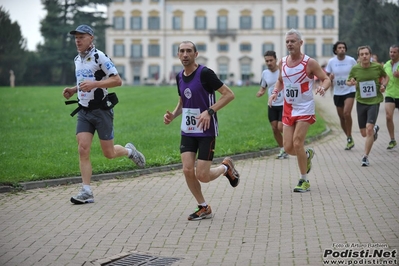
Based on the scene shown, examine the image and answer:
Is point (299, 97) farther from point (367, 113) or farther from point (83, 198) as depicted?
point (367, 113)

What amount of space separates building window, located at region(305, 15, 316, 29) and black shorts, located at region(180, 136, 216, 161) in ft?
359

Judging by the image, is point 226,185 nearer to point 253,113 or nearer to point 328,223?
point 328,223

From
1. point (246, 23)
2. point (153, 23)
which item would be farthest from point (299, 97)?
point (153, 23)

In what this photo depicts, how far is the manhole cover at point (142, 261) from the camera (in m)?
7.55

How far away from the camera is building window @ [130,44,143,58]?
394 ft

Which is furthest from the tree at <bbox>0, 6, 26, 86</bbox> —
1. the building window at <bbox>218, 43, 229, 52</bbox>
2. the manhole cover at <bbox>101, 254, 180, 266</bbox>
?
the manhole cover at <bbox>101, 254, 180, 266</bbox>

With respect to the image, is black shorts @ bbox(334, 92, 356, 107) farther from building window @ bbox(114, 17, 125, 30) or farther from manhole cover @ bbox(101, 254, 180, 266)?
building window @ bbox(114, 17, 125, 30)

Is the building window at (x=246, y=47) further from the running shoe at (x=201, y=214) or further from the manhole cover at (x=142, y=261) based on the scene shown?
the manhole cover at (x=142, y=261)

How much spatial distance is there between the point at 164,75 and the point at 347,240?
368 ft

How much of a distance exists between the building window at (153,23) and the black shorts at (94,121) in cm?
10949

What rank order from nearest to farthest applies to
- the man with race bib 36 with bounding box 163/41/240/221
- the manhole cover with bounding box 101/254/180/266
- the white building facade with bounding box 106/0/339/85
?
the manhole cover with bounding box 101/254/180/266
the man with race bib 36 with bounding box 163/41/240/221
the white building facade with bounding box 106/0/339/85

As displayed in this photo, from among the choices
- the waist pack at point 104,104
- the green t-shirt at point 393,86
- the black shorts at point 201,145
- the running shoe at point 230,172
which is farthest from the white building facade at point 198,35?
the black shorts at point 201,145

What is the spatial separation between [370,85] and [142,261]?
353 inches

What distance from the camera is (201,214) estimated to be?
9695 millimetres
